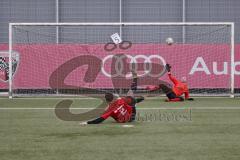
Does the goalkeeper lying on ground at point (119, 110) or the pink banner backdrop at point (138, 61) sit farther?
the pink banner backdrop at point (138, 61)

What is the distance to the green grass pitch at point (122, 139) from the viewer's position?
25.4 feet

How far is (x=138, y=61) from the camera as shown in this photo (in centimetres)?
2306

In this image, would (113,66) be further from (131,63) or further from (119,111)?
(119,111)

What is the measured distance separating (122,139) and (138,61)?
1383cm

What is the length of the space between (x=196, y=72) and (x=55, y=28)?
797cm

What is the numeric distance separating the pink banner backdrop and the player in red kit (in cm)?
1091

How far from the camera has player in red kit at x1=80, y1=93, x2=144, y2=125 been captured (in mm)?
11695

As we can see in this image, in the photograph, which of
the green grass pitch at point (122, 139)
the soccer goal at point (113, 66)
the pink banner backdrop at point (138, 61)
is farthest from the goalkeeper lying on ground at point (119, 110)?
the pink banner backdrop at point (138, 61)

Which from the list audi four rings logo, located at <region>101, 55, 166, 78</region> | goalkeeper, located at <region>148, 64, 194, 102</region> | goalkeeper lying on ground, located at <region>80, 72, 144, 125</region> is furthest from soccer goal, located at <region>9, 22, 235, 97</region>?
goalkeeper lying on ground, located at <region>80, 72, 144, 125</region>

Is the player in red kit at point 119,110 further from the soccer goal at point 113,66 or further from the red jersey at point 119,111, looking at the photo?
the soccer goal at point 113,66

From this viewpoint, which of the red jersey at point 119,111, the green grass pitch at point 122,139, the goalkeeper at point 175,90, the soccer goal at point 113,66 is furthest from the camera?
the soccer goal at point 113,66

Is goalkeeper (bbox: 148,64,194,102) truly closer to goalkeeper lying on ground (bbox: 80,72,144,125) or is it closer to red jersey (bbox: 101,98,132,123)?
goalkeeper lying on ground (bbox: 80,72,144,125)

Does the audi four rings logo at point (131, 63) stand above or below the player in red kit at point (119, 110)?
above

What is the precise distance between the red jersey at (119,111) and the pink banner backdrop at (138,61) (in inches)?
430
